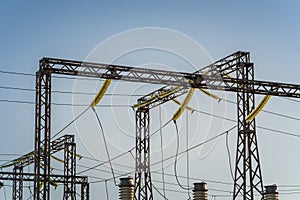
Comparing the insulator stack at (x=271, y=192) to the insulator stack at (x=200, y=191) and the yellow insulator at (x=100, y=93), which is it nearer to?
the insulator stack at (x=200, y=191)

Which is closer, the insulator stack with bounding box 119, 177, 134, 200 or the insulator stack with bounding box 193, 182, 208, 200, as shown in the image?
the insulator stack with bounding box 119, 177, 134, 200

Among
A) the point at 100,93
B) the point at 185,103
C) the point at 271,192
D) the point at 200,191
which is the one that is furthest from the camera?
the point at 185,103

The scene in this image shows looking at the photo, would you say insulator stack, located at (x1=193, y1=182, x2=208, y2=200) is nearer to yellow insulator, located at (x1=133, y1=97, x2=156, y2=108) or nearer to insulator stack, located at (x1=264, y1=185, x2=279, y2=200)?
insulator stack, located at (x1=264, y1=185, x2=279, y2=200)

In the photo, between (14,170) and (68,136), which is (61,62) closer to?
(68,136)

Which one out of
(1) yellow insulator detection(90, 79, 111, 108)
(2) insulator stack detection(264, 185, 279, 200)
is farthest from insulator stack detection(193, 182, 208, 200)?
(1) yellow insulator detection(90, 79, 111, 108)

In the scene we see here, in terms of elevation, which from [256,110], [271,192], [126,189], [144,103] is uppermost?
[144,103]

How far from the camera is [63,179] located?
53.1 m

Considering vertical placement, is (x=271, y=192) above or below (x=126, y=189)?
above

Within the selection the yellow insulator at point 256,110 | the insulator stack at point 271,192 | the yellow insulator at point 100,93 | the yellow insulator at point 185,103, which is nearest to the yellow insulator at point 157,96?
the yellow insulator at point 185,103

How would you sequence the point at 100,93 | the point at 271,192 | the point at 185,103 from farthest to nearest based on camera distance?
the point at 185,103 < the point at 100,93 < the point at 271,192

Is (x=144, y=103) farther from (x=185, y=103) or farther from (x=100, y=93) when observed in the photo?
(x=100, y=93)

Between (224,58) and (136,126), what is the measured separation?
29.1ft

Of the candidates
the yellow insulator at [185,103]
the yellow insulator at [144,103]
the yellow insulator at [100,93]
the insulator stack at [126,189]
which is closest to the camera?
the insulator stack at [126,189]

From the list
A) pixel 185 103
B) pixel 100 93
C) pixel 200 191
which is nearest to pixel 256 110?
pixel 185 103
